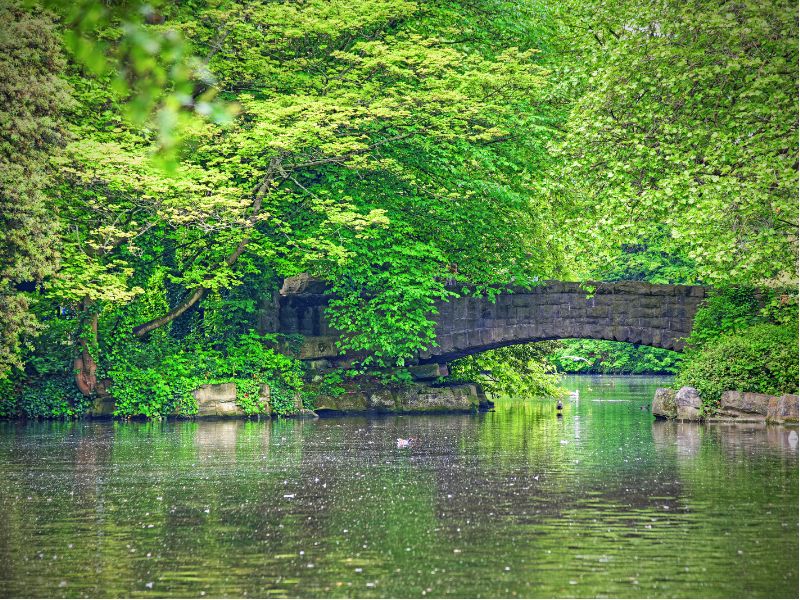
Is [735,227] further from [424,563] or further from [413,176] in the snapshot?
[424,563]

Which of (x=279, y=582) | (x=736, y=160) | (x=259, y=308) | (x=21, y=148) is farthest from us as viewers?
(x=259, y=308)

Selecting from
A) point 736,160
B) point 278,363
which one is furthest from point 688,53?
point 278,363

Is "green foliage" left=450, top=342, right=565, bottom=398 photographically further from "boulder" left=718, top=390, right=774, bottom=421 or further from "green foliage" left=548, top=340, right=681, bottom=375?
"green foliage" left=548, top=340, right=681, bottom=375

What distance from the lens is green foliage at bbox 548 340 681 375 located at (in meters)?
73.2

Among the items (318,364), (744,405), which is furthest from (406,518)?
(318,364)

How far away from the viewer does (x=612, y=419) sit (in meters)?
31.0

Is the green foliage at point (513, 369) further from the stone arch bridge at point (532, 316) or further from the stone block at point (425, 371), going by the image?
the stone arch bridge at point (532, 316)

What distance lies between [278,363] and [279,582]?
2628cm

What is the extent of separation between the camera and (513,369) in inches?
1647

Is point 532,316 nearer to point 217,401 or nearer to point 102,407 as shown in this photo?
point 217,401

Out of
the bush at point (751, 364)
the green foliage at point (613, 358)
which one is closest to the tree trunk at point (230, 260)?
the bush at point (751, 364)

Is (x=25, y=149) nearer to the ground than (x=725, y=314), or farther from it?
farther from it

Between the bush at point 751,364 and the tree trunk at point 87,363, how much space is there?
49.8ft

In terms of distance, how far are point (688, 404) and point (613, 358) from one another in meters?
49.8
